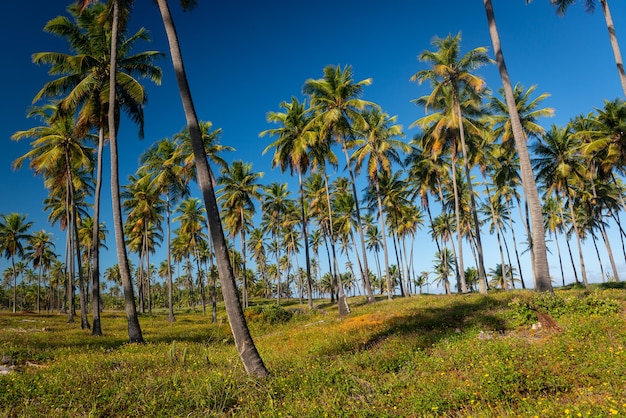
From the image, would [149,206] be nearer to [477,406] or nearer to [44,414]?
[44,414]

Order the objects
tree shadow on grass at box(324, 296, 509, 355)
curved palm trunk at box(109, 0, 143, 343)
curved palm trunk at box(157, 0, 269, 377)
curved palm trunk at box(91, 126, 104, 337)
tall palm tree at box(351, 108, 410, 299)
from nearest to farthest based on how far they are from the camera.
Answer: curved palm trunk at box(157, 0, 269, 377), tree shadow on grass at box(324, 296, 509, 355), curved palm trunk at box(109, 0, 143, 343), curved palm trunk at box(91, 126, 104, 337), tall palm tree at box(351, 108, 410, 299)

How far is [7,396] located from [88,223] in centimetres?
4377

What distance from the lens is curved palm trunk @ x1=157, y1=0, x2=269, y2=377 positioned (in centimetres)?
736

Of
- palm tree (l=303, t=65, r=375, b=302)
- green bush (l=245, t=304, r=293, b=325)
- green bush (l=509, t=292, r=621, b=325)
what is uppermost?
palm tree (l=303, t=65, r=375, b=302)

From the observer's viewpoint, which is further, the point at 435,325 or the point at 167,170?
the point at 167,170

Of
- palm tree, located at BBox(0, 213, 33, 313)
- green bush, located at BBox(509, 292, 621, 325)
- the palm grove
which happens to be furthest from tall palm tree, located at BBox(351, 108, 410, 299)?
palm tree, located at BBox(0, 213, 33, 313)

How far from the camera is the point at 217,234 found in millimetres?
7797

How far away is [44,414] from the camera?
5.16 meters

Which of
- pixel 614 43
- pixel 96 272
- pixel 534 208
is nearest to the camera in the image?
pixel 534 208

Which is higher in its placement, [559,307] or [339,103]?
[339,103]

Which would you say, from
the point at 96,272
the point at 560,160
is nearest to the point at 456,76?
the point at 560,160

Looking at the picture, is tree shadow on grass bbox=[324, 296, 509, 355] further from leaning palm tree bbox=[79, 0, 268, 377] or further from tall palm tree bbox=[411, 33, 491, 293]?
tall palm tree bbox=[411, 33, 491, 293]

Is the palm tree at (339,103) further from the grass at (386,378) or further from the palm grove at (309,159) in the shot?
the grass at (386,378)

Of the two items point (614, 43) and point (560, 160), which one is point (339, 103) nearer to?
point (614, 43)
